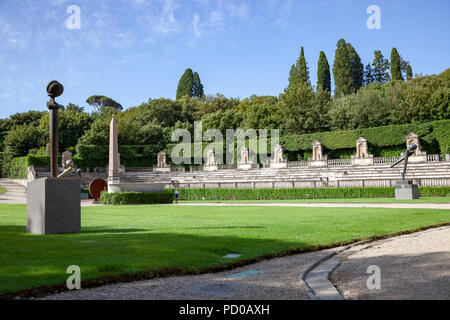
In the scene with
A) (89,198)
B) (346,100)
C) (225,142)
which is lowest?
(89,198)

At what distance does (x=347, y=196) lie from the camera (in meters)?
32.2

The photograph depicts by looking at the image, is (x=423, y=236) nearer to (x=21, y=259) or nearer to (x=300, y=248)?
(x=300, y=248)

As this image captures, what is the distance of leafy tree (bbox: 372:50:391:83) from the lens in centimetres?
7575

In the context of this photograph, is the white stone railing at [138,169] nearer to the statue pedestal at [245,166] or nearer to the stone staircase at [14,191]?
the statue pedestal at [245,166]

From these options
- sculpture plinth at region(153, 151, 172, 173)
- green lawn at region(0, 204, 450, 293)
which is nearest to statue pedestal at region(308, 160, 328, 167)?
sculpture plinth at region(153, 151, 172, 173)

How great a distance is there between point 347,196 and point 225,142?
3170 centimetres

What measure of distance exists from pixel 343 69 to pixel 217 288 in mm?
70787

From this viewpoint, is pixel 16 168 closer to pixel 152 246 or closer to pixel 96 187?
pixel 96 187

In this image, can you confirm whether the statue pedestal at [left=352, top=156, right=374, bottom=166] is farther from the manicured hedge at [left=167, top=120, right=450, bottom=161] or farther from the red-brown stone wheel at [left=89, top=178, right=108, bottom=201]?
the red-brown stone wheel at [left=89, top=178, right=108, bottom=201]

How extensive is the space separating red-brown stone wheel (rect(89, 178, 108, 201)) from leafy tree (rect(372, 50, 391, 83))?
198 feet

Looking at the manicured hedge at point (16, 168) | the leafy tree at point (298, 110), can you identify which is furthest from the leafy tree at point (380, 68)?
the manicured hedge at point (16, 168)

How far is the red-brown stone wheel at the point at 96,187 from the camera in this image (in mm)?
33781
